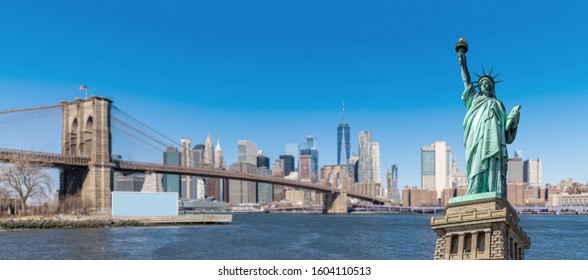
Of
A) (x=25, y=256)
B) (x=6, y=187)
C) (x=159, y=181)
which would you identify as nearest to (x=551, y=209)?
(x=159, y=181)

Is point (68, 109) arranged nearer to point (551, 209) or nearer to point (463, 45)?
point (463, 45)

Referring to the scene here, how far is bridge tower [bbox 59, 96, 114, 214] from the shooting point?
6900 centimetres

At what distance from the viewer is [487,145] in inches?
635

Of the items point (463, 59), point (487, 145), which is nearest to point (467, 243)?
point (487, 145)

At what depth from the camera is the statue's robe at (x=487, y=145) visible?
16.0 meters

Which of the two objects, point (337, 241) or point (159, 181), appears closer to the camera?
point (337, 241)

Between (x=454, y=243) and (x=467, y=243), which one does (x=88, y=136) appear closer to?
(x=454, y=243)

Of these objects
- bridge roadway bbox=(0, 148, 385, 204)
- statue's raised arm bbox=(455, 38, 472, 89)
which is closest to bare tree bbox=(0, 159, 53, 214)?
bridge roadway bbox=(0, 148, 385, 204)

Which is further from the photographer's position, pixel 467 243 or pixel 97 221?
pixel 97 221

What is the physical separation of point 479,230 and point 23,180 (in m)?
56.3
